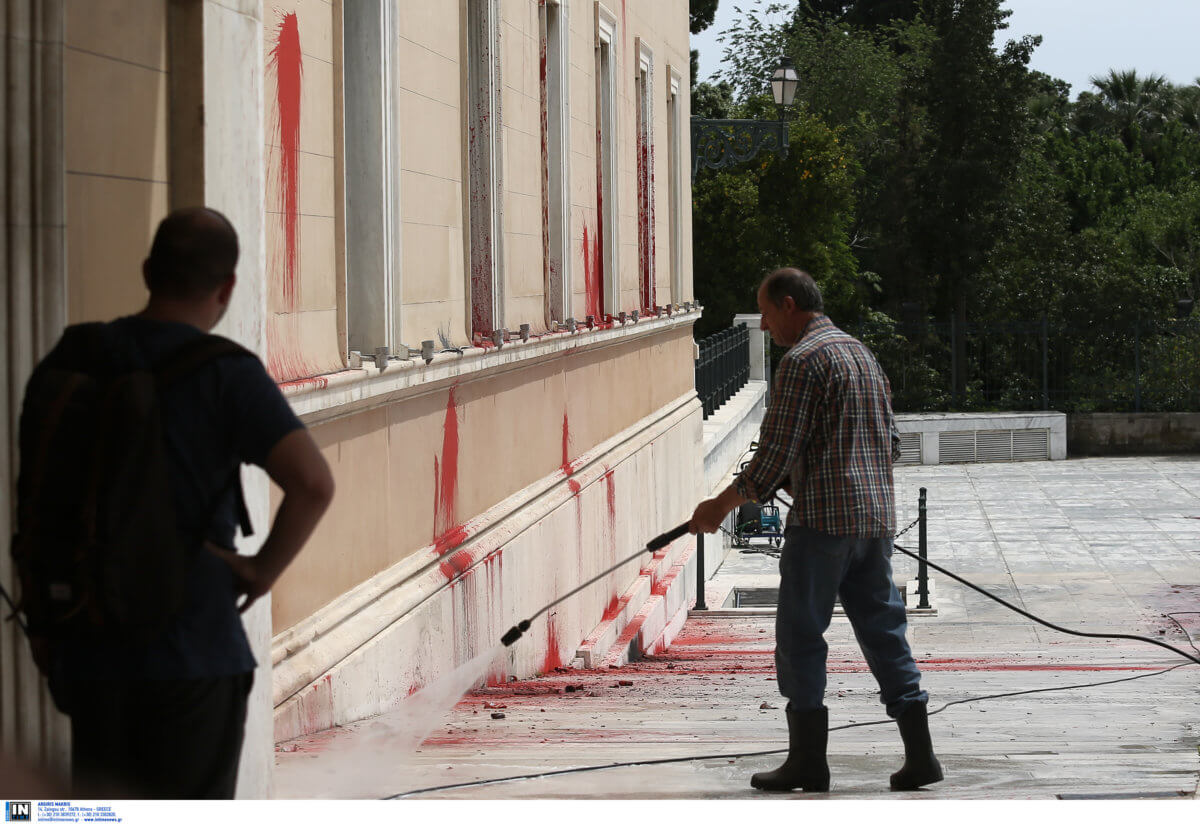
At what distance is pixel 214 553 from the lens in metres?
3.01

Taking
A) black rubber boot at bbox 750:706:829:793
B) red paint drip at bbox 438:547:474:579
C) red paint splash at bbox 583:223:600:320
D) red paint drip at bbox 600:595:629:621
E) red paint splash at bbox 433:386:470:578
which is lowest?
red paint drip at bbox 600:595:629:621

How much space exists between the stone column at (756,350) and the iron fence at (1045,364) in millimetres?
2579

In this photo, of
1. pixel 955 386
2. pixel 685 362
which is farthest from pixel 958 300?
pixel 685 362

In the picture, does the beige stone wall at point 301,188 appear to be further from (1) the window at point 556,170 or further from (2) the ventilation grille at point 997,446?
(2) the ventilation grille at point 997,446

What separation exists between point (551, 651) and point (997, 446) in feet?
69.8

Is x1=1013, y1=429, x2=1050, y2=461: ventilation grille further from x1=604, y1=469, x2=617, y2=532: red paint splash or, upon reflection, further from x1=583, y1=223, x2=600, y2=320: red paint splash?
x1=604, y1=469, x2=617, y2=532: red paint splash

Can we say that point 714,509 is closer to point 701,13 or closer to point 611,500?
Result: point 611,500

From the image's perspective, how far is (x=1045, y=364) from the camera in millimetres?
31031

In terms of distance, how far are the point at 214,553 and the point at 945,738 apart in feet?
12.6

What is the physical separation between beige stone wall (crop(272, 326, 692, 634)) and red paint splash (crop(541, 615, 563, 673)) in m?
0.97

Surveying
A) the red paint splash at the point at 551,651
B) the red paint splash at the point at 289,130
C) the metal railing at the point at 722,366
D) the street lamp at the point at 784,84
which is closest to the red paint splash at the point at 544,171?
the red paint splash at the point at 551,651

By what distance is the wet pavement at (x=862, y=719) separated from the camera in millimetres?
4953
